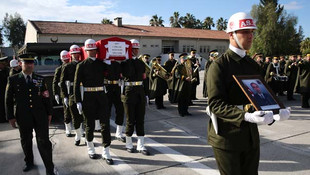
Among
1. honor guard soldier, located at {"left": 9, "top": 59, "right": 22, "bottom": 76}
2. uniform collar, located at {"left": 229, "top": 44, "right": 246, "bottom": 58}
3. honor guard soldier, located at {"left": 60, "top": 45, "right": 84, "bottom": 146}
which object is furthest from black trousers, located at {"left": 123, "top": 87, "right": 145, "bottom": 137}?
honor guard soldier, located at {"left": 9, "top": 59, "right": 22, "bottom": 76}

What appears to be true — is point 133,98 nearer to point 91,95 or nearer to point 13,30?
point 91,95

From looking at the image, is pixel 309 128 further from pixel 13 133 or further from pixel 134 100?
pixel 13 133

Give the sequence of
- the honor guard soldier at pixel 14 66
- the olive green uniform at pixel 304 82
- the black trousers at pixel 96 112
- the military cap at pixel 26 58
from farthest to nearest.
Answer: the olive green uniform at pixel 304 82, the honor guard soldier at pixel 14 66, the black trousers at pixel 96 112, the military cap at pixel 26 58

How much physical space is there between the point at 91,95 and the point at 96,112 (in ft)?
1.16

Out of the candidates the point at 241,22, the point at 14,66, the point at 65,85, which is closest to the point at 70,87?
the point at 65,85

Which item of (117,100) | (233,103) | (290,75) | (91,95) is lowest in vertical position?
(117,100)

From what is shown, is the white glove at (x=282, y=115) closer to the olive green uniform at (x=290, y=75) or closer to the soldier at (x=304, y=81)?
the soldier at (x=304, y=81)

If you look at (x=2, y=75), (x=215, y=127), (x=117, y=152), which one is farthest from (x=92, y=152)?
(x=2, y=75)

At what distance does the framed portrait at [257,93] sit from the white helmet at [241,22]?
46 centimetres

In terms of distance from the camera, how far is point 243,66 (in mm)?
2490

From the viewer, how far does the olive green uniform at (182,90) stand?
8.37 m

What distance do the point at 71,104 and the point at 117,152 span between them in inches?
67.4

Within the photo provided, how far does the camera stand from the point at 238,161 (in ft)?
8.12

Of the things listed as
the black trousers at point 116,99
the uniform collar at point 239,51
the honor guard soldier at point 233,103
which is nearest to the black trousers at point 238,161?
the honor guard soldier at point 233,103
